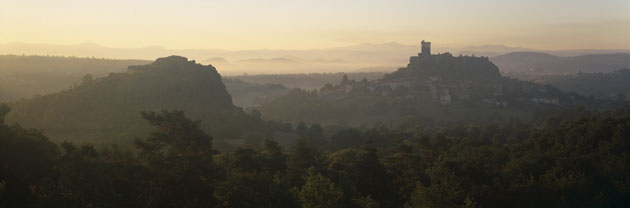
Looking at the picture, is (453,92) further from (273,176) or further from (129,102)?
(273,176)

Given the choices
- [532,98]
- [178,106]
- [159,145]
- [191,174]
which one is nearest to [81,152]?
[159,145]

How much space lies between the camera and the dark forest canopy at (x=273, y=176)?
22.8 metres

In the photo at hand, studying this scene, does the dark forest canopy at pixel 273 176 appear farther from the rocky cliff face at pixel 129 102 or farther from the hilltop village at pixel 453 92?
the hilltop village at pixel 453 92

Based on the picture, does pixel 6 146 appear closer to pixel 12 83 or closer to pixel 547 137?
pixel 547 137

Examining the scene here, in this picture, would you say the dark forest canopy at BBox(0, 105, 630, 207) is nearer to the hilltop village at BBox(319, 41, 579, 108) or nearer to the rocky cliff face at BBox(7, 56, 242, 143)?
the rocky cliff face at BBox(7, 56, 242, 143)

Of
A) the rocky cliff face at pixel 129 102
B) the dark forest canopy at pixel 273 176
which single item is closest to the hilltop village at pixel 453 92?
the rocky cliff face at pixel 129 102

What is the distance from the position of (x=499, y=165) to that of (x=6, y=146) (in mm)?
34379

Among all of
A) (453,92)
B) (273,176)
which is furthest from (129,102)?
(453,92)

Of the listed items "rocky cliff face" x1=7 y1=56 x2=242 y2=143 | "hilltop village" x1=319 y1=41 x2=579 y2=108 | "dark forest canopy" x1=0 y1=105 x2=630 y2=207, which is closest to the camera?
"dark forest canopy" x1=0 y1=105 x2=630 y2=207

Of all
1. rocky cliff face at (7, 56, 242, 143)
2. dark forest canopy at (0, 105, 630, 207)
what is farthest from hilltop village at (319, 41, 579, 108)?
dark forest canopy at (0, 105, 630, 207)

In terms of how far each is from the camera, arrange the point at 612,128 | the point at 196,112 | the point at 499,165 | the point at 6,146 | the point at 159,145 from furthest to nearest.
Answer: the point at 196,112 < the point at 612,128 < the point at 499,165 < the point at 159,145 < the point at 6,146

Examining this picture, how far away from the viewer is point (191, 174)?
27.2 meters

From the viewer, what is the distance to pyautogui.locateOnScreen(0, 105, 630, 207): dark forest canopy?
22.8m

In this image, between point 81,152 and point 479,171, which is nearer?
point 81,152
